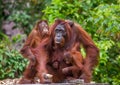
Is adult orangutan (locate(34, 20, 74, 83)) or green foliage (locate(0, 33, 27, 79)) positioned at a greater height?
adult orangutan (locate(34, 20, 74, 83))

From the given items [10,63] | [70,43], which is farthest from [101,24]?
[10,63]

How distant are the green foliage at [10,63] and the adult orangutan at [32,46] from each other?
8.20 feet

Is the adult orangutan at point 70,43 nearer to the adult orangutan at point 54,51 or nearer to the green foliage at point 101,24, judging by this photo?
the adult orangutan at point 54,51

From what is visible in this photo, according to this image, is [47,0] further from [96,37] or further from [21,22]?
[96,37]

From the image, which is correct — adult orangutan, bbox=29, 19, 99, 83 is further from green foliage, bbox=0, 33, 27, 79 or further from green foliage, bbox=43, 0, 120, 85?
green foliage, bbox=0, 33, 27, 79

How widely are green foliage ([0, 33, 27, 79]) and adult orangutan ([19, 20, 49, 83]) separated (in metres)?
2.50

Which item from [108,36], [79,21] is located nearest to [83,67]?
[108,36]

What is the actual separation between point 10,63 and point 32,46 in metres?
2.91

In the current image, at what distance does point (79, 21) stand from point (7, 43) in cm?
178

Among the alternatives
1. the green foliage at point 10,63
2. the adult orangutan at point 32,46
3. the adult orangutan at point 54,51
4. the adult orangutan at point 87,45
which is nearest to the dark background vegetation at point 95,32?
the green foliage at point 10,63

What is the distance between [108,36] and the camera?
9.07 m

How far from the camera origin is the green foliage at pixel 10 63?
34.2ft

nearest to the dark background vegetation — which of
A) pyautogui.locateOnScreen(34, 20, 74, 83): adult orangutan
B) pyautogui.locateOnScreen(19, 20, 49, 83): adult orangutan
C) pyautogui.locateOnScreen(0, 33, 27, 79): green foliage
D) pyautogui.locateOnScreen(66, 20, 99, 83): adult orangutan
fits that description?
pyautogui.locateOnScreen(0, 33, 27, 79): green foliage

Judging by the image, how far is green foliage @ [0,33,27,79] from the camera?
411 inches
